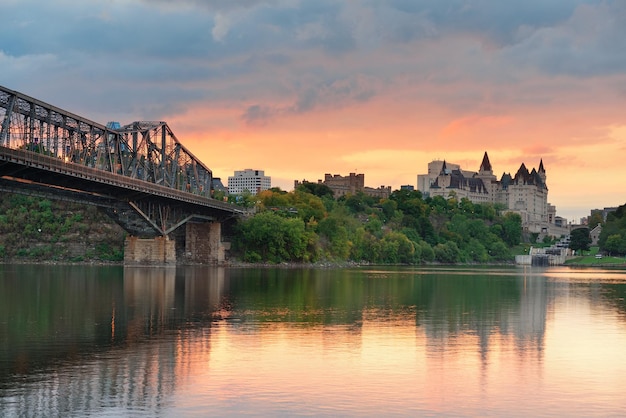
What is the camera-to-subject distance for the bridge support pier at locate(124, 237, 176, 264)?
10350 centimetres

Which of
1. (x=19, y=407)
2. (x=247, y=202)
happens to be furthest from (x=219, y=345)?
(x=247, y=202)

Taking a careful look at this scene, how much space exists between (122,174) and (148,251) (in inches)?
444

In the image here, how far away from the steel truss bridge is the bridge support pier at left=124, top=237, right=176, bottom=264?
3.56 ft

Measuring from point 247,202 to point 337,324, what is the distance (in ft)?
362

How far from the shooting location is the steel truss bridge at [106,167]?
223ft

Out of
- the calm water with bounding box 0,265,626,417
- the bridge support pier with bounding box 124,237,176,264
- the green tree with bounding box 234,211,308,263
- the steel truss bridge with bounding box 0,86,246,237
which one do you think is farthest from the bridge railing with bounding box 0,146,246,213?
the calm water with bounding box 0,265,626,417

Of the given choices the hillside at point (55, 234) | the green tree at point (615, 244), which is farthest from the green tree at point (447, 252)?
the hillside at point (55, 234)

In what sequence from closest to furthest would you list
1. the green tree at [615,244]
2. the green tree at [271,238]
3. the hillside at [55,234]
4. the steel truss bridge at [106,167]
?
the steel truss bridge at [106,167], the hillside at [55,234], the green tree at [271,238], the green tree at [615,244]

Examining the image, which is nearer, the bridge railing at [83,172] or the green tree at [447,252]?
the bridge railing at [83,172]

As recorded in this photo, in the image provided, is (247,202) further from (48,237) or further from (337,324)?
(337,324)

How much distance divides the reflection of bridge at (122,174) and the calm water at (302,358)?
2166 cm

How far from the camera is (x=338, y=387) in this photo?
22516 mm

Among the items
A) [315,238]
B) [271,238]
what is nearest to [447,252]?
[315,238]

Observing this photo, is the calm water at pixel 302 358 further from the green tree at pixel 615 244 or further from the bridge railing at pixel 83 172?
the green tree at pixel 615 244
